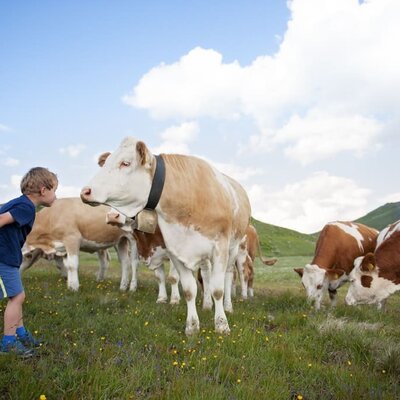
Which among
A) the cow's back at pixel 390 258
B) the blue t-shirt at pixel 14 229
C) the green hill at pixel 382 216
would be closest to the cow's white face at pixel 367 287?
the cow's back at pixel 390 258

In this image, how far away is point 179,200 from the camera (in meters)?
6.05

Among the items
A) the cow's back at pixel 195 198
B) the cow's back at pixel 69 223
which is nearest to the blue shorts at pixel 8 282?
the cow's back at pixel 195 198

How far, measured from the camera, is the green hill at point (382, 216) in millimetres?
71438

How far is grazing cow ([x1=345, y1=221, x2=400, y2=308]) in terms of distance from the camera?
10016 mm

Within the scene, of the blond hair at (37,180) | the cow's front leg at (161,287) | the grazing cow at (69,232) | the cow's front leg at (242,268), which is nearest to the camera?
the blond hair at (37,180)

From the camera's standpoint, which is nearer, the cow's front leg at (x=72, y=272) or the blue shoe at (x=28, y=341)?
the blue shoe at (x=28, y=341)

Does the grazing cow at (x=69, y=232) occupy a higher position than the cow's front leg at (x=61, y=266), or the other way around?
the grazing cow at (x=69, y=232)

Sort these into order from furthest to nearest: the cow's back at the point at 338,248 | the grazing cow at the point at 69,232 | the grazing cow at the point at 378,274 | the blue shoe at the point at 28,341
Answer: the grazing cow at the point at 69,232, the cow's back at the point at 338,248, the grazing cow at the point at 378,274, the blue shoe at the point at 28,341

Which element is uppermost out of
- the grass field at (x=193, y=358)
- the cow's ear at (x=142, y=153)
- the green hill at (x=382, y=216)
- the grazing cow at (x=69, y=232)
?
the green hill at (x=382, y=216)

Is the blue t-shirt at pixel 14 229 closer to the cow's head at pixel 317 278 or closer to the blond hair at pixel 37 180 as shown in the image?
the blond hair at pixel 37 180

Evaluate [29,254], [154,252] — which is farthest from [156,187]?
[29,254]

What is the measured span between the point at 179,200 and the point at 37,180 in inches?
A: 78.6

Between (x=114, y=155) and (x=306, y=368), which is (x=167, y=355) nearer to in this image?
(x=306, y=368)

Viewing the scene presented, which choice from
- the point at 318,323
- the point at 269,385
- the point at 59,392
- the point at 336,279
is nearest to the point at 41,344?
the point at 59,392
